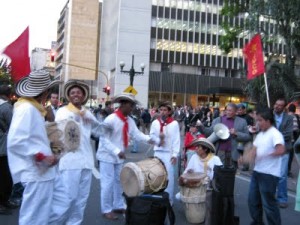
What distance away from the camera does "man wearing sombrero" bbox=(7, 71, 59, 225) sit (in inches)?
174

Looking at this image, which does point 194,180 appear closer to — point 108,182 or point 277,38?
point 108,182

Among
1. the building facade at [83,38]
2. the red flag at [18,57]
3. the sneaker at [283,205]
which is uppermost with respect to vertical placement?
the building facade at [83,38]

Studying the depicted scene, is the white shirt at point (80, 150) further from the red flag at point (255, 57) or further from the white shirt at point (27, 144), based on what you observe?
the red flag at point (255, 57)

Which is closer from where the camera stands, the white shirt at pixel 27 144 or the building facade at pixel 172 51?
the white shirt at pixel 27 144

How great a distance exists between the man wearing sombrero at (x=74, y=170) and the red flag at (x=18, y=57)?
0.75 m

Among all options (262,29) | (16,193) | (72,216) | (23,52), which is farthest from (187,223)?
(262,29)

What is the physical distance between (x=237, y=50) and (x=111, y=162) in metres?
64.4

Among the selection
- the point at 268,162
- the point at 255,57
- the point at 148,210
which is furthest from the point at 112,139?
the point at 255,57

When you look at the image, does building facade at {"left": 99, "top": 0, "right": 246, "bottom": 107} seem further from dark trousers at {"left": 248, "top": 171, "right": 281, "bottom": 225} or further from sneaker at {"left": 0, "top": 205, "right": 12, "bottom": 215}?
dark trousers at {"left": 248, "top": 171, "right": 281, "bottom": 225}

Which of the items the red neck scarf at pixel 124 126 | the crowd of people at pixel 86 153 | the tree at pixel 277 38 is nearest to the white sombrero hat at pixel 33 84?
the crowd of people at pixel 86 153

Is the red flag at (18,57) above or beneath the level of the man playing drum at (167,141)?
above

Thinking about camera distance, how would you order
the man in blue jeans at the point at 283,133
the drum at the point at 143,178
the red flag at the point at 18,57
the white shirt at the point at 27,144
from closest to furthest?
the white shirt at the point at 27,144 → the red flag at the point at 18,57 → the drum at the point at 143,178 → the man in blue jeans at the point at 283,133

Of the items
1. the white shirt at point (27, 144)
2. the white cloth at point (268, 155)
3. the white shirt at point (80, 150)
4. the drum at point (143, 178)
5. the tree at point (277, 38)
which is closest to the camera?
the white shirt at point (27, 144)

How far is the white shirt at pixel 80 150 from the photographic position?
5723 mm
